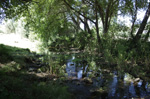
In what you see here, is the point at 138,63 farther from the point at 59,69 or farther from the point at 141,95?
the point at 59,69

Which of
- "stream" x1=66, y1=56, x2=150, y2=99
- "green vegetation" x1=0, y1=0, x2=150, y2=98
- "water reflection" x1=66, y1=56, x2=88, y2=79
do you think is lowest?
"stream" x1=66, y1=56, x2=150, y2=99

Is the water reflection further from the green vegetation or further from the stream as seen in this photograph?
the stream

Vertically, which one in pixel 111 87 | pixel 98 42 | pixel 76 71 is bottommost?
pixel 111 87

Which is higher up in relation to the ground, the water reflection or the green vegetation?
the green vegetation

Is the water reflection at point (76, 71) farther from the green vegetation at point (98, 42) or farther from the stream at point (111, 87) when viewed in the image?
the stream at point (111, 87)

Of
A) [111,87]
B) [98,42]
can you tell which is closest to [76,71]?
[111,87]

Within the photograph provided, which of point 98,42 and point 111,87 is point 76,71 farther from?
point 98,42

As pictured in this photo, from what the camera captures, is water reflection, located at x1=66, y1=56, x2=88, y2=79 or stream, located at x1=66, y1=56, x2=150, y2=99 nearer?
stream, located at x1=66, y1=56, x2=150, y2=99

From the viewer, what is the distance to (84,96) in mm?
4871

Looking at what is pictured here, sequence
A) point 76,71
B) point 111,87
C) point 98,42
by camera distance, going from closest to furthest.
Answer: point 111,87 < point 76,71 < point 98,42

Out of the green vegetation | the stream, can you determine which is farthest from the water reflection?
the stream

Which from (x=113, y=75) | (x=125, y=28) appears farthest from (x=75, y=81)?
(x=125, y=28)

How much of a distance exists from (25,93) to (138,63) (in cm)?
774

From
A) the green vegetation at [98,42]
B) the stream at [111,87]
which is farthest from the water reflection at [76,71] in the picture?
the stream at [111,87]
